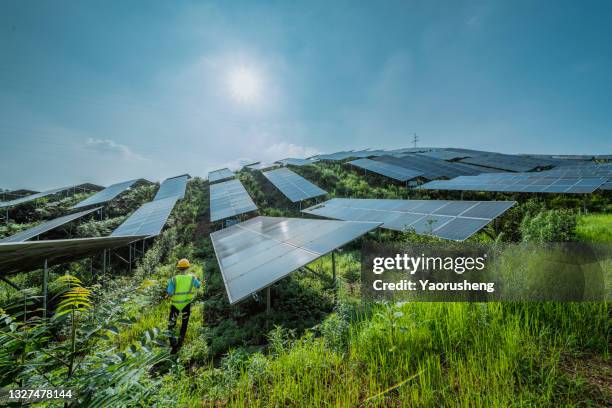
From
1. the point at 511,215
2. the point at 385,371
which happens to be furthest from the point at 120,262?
the point at 511,215

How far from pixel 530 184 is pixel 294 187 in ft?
48.7

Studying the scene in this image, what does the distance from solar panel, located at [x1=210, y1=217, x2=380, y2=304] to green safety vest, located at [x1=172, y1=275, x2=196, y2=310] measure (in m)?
0.83

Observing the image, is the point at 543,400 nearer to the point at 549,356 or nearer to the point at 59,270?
the point at 549,356

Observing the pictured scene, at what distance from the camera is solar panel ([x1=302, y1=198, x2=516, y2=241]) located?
719 centimetres

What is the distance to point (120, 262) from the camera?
12.8m

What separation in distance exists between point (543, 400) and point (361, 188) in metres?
18.0

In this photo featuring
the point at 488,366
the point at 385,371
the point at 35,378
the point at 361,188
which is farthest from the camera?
the point at 361,188

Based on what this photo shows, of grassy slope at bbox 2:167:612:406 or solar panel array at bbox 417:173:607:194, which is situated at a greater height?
solar panel array at bbox 417:173:607:194

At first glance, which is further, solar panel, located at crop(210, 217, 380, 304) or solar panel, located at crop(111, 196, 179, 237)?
solar panel, located at crop(111, 196, 179, 237)

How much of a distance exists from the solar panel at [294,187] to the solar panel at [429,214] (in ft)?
8.75

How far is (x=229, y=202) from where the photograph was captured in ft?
52.2

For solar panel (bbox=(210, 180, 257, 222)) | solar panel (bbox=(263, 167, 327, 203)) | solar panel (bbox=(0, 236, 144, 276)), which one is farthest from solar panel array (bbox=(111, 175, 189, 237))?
solar panel (bbox=(263, 167, 327, 203))

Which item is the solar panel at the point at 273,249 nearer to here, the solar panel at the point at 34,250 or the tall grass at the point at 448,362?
the tall grass at the point at 448,362

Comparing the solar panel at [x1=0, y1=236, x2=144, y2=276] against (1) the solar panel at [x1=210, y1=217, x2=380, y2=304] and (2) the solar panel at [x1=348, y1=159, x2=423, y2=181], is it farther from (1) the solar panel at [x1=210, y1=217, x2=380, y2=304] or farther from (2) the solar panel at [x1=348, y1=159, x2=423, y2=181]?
(2) the solar panel at [x1=348, y1=159, x2=423, y2=181]
